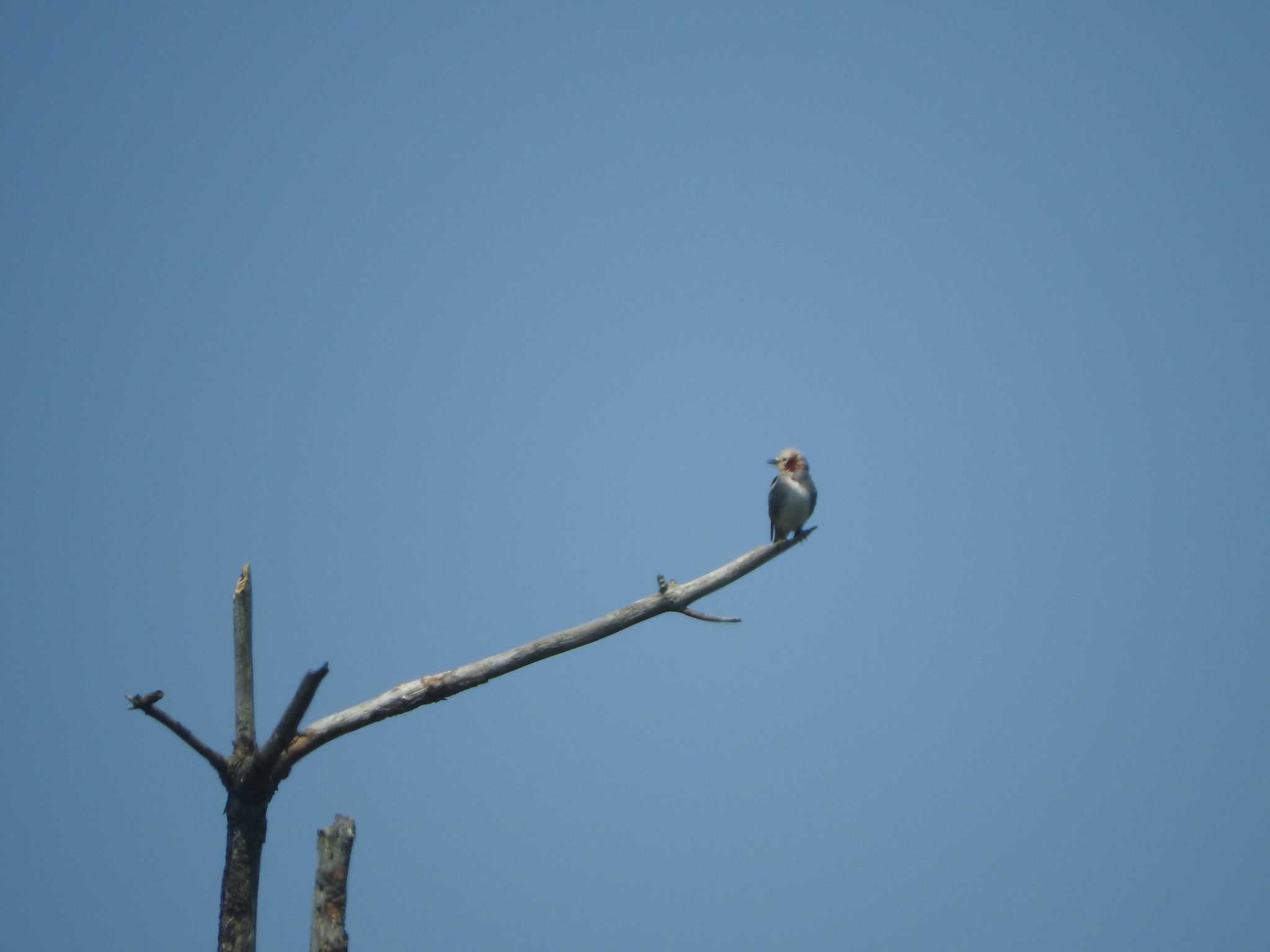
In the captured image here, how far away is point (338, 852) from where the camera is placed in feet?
26.3

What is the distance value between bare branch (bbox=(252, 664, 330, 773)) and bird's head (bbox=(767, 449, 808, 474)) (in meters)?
7.74

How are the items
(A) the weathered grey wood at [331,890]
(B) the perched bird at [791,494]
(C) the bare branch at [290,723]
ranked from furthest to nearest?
(B) the perched bird at [791,494] → (A) the weathered grey wood at [331,890] → (C) the bare branch at [290,723]

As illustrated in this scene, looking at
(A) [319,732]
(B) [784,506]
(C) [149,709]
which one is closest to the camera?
(C) [149,709]

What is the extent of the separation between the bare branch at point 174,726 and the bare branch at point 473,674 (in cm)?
42

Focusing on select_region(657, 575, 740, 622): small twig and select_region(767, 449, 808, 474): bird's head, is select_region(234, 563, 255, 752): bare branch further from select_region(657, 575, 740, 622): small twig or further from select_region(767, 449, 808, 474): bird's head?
select_region(767, 449, 808, 474): bird's head

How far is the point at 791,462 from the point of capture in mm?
13797

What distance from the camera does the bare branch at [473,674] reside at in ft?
25.4

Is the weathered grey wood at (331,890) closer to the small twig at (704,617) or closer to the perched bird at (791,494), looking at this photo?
the small twig at (704,617)

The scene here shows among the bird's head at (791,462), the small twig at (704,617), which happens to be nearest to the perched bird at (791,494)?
the bird's head at (791,462)

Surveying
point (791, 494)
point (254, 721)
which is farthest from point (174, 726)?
point (791, 494)

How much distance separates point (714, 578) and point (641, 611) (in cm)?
71

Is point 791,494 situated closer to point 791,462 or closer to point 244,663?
point 791,462

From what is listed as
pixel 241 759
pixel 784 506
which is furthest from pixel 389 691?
pixel 784 506

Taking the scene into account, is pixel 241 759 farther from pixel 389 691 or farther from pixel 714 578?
pixel 714 578
